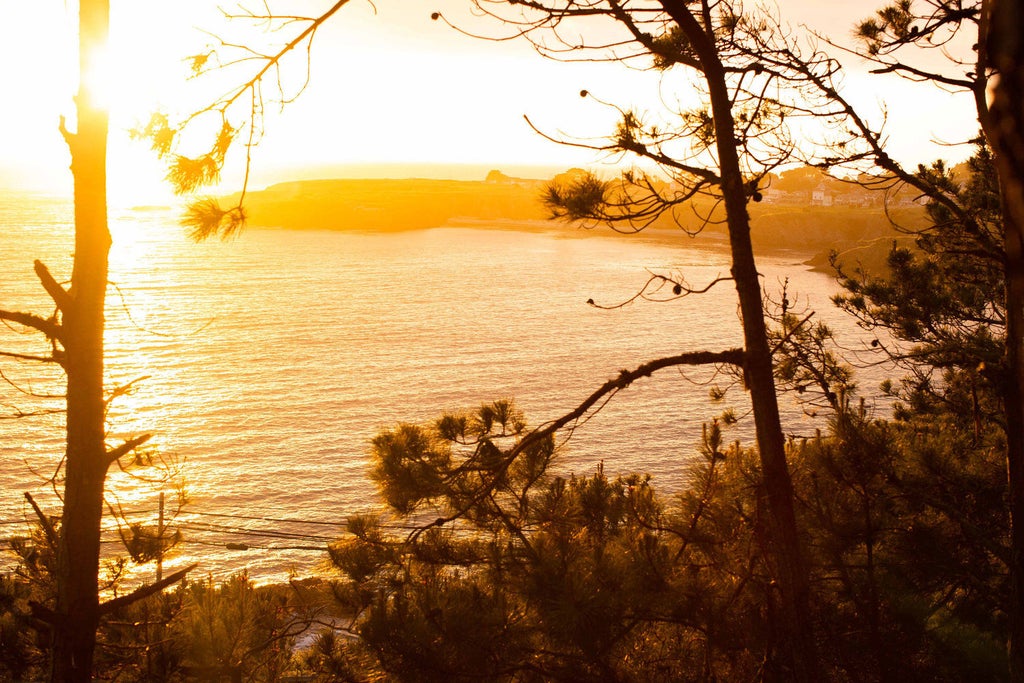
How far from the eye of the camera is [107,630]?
5.42 meters

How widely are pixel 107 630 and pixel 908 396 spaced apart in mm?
8678

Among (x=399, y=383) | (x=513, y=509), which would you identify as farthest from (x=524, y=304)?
(x=513, y=509)

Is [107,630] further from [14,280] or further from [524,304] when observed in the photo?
[14,280]

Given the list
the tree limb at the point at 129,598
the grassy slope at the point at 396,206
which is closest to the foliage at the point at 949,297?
the tree limb at the point at 129,598

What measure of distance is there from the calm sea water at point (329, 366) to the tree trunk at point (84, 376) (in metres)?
2.69

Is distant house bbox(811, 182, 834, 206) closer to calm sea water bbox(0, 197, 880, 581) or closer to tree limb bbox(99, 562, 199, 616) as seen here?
calm sea water bbox(0, 197, 880, 581)

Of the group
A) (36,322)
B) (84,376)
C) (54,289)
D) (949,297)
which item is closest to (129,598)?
(84,376)

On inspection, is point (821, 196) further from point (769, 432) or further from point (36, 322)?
point (36, 322)

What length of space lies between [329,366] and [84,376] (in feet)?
134

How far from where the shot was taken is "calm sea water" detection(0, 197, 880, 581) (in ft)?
86.1

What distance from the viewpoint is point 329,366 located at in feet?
142

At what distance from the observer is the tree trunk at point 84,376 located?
10.4 ft

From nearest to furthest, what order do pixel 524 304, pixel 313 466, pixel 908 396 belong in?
pixel 908 396 < pixel 313 466 < pixel 524 304

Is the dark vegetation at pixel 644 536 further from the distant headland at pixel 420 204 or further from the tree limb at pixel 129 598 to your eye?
the distant headland at pixel 420 204
